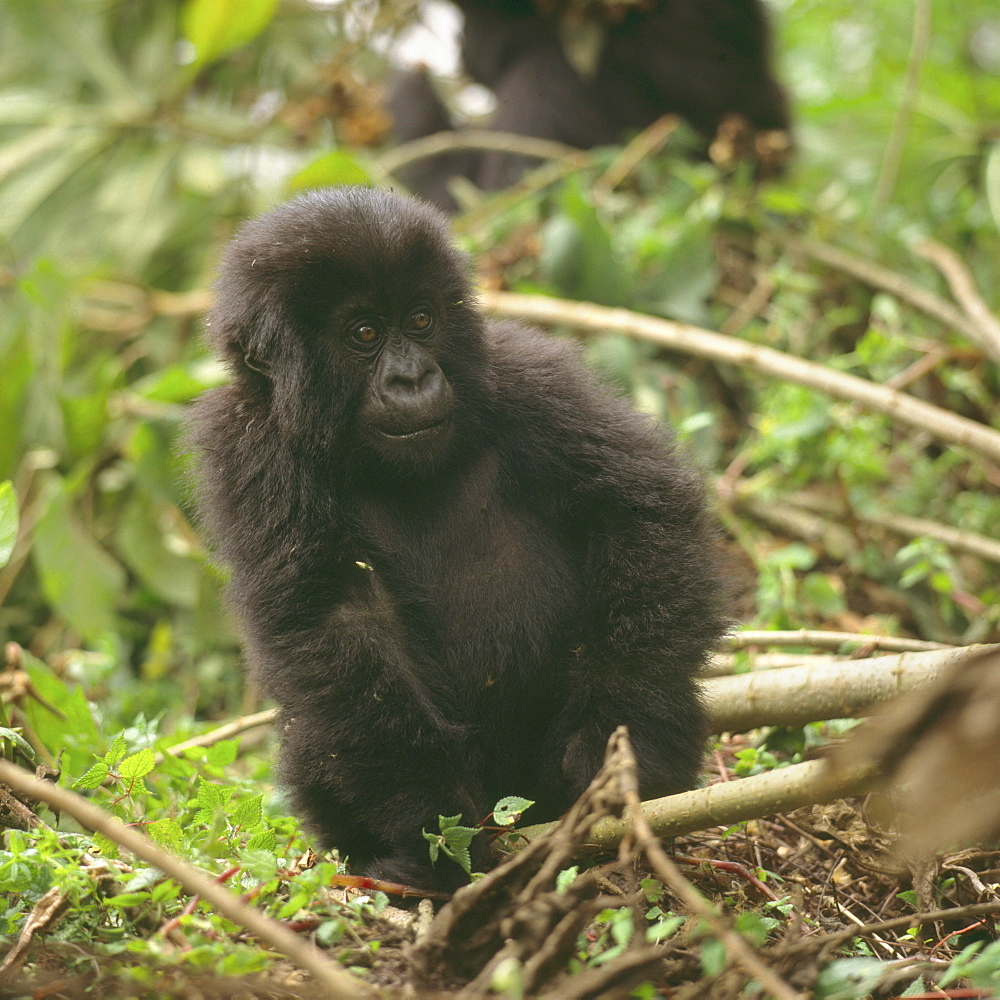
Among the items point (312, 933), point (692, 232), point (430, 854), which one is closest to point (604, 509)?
point (430, 854)

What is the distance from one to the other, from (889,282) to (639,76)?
84.8 inches

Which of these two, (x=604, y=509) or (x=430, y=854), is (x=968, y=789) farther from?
(x=604, y=509)

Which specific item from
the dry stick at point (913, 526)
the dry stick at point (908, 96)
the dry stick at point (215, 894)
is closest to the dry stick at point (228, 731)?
the dry stick at point (215, 894)

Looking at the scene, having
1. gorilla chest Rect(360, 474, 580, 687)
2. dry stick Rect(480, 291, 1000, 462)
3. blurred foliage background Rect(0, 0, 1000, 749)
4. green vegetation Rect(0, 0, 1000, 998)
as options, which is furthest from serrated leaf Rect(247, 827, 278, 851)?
dry stick Rect(480, 291, 1000, 462)

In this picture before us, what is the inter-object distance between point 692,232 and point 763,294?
445mm

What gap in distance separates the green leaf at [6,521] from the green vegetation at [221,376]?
0.01 m

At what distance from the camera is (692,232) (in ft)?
15.8

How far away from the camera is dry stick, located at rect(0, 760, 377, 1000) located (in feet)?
4.62

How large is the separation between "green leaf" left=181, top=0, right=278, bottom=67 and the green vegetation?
0.05 ft

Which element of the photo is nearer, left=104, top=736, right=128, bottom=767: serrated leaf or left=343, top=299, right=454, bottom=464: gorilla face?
left=104, top=736, right=128, bottom=767: serrated leaf

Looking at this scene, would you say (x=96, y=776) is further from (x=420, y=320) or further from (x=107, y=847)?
(x=420, y=320)

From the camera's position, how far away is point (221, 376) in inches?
177

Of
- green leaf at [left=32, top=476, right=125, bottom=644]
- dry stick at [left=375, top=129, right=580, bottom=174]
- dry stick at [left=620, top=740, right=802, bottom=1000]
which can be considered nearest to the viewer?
dry stick at [left=620, top=740, right=802, bottom=1000]

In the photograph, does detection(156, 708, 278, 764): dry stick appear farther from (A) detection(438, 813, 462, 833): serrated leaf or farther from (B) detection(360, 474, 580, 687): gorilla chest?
(A) detection(438, 813, 462, 833): serrated leaf
